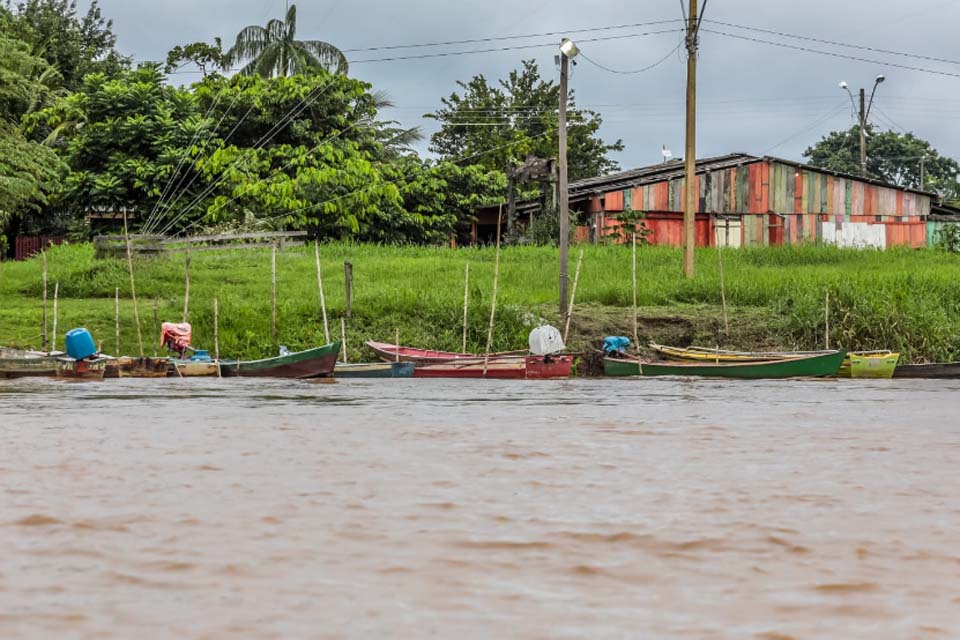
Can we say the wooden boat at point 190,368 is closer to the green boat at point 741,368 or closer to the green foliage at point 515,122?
the green boat at point 741,368

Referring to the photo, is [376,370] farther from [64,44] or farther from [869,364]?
[64,44]

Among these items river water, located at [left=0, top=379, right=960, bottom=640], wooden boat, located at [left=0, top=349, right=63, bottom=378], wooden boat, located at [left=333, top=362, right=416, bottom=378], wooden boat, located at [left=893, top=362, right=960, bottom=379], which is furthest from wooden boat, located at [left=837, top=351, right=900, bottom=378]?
wooden boat, located at [left=0, top=349, right=63, bottom=378]

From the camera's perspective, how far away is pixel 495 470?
7.21 meters

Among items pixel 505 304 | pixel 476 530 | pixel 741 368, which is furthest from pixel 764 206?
pixel 476 530

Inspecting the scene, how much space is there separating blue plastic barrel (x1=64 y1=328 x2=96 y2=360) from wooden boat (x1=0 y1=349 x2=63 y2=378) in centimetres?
34

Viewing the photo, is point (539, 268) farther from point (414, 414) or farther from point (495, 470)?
point (495, 470)

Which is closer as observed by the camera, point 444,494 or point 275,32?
point 444,494

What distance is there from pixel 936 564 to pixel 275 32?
110 ft

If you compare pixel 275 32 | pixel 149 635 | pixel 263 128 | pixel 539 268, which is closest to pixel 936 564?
pixel 149 635

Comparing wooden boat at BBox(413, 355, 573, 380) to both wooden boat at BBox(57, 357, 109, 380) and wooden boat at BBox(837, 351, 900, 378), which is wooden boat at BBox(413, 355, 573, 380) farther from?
wooden boat at BBox(57, 357, 109, 380)

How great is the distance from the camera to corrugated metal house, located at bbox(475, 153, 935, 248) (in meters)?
33.1

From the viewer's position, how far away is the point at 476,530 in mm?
5180

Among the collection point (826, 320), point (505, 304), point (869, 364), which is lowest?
point (869, 364)

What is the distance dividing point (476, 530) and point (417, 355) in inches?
576
